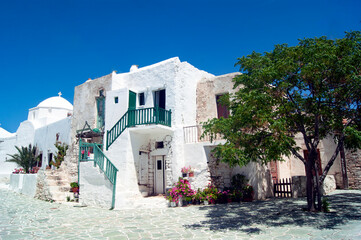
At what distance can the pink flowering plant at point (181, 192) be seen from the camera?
12.1 metres

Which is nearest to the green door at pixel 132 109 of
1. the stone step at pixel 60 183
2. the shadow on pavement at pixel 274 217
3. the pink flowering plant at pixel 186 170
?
the pink flowering plant at pixel 186 170

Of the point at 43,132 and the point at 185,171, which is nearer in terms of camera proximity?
the point at 185,171

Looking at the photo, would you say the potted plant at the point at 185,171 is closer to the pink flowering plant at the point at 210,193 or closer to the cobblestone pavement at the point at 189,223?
the pink flowering plant at the point at 210,193

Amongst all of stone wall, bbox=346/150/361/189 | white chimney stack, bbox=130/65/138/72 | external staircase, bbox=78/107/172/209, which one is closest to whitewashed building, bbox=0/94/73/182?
white chimney stack, bbox=130/65/138/72

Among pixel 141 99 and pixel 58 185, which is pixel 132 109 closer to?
pixel 141 99

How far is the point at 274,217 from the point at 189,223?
104 inches

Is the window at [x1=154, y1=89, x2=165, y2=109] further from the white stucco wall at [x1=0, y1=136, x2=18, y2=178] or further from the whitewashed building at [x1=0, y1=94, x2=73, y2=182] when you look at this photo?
the white stucco wall at [x1=0, y1=136, x2=18, y2=178]

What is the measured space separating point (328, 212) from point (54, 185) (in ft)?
42.9

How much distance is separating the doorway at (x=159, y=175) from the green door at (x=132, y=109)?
8.27 feet

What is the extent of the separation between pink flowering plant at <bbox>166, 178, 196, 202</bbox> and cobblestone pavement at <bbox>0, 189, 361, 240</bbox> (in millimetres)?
1246

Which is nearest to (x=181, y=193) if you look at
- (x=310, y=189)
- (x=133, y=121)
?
(x=133, y=121)

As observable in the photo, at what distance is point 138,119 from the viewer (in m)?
13.9

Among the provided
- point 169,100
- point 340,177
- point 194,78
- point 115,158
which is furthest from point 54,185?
point 340,177

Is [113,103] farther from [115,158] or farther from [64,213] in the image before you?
[64,213]
